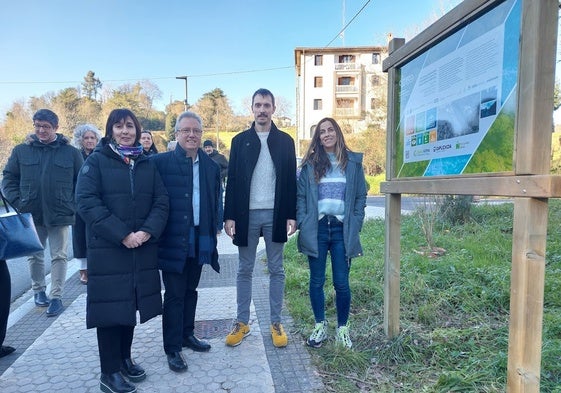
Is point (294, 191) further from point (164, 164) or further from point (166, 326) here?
point (166, 326)

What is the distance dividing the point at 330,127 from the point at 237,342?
6.85 ft

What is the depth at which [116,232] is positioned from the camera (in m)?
2.52

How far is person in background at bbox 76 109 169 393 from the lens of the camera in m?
2.54

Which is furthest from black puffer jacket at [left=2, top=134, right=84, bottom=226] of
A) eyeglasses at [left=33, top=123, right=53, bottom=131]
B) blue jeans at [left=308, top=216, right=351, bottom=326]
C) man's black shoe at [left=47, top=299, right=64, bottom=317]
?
blue jeans at [left=308, top=216, right=351, bottom=326]

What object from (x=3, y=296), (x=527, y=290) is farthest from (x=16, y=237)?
(x=527, y=290)

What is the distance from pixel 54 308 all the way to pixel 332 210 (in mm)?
3255

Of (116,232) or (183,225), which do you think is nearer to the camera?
(116,232)

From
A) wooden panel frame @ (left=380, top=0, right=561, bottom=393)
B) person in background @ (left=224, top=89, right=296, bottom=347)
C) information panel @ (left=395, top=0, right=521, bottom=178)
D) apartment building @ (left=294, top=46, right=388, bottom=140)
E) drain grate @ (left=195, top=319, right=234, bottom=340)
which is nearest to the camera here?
wooden panel frame @ (left=380, top=0, right=561, bottom=393)

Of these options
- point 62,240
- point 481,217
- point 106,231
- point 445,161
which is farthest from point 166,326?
point 481,217

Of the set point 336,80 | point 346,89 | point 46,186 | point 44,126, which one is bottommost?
point 46,186

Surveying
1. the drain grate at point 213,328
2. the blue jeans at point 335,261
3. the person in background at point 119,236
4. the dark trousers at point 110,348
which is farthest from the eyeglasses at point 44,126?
the blue jeans at point 335,261

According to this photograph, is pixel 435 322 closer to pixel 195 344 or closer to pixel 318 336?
pixel 318 336

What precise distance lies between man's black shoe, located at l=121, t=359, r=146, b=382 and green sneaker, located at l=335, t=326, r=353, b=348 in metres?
1.59

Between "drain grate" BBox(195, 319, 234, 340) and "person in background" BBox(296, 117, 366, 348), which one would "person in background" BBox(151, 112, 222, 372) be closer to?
"drain grate" BBox(195, 319, 234, 340)
